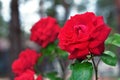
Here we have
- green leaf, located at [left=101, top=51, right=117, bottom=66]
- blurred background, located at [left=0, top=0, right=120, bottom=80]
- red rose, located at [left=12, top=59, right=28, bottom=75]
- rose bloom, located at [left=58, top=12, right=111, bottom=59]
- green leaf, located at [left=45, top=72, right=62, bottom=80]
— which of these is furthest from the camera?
blurred background, located at [left=0, top=0, right=120, bottom=80]

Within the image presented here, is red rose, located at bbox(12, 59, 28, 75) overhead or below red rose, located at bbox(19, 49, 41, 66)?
below

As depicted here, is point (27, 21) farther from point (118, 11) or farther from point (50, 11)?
point (118, 11)

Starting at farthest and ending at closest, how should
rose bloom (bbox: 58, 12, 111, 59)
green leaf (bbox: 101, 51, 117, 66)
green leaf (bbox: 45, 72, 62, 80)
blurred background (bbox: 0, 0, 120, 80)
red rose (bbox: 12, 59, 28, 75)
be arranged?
1. blurred background (bbox: 0, 0, 120, 80)
2. green leaf (bbox: 45, 72, 62, 80)
3. red rose (bbox: 12, 59, 28, 75)
4. green leaf (bbox: 101, 51, 117, 66)
5. rose bloom (bbox: 58, 12, 111, 59)

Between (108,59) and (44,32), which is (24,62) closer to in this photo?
(44,32)

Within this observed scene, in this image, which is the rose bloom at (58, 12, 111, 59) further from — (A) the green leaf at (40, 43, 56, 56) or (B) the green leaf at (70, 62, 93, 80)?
(A) the green leaf at (40, 43, 56, 56)

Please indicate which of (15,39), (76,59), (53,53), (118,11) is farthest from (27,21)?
(76,59)

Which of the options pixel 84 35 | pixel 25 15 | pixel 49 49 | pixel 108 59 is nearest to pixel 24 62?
pixel 49 49

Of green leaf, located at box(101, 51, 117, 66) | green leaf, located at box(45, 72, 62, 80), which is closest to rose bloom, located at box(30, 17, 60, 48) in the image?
green leaf, located at box(45, 72, 62, 80)
